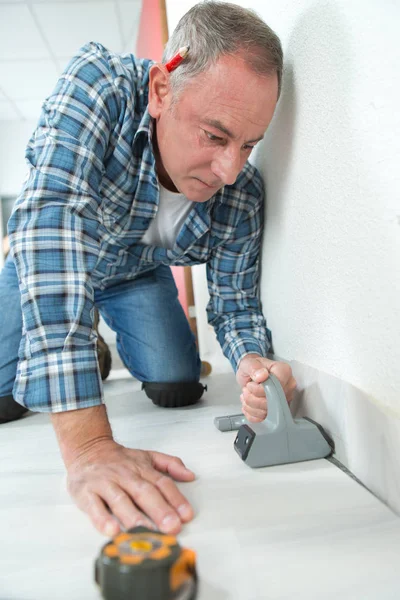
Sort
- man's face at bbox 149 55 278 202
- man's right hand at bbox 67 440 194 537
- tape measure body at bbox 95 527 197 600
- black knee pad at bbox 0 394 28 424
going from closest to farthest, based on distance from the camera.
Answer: tape measure body at bbox 95 527 197 600
man's right hand at bbox 67 440 194 537
man's face at bbox 149 55 278 202
black knee pad at bbox 0 394 28 424

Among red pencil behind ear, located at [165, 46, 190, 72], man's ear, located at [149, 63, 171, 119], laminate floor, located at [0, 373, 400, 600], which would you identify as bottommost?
laminate floor, located at [0, 373, 400, 600]

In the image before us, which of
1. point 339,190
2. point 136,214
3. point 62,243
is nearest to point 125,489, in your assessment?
point 62,243

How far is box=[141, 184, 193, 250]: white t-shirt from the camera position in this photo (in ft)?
3.65

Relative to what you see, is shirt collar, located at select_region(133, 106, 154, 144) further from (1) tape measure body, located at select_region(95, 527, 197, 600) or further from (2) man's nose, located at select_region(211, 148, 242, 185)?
(1) tape measure body, located at select_region(95, 527, 197, 600)

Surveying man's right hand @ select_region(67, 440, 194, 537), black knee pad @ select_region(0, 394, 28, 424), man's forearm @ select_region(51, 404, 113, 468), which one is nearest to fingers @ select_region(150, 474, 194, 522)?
man's right hand @ select_region(67, 440, 194, 537)

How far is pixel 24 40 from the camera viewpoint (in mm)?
3520

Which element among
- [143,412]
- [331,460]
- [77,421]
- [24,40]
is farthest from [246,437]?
[24,40]

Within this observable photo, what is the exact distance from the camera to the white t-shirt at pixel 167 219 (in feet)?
3.65

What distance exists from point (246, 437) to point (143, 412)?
1.63 feet

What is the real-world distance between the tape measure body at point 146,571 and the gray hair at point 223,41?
0.72m

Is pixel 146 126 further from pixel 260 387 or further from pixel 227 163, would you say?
pixel 260 387

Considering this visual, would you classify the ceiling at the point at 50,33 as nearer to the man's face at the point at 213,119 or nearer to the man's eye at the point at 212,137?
the man's face at the point at 213,119

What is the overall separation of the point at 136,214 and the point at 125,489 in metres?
0.64

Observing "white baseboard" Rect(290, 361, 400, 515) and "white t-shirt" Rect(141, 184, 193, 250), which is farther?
"white t-shirt" Rect(141, 184, 193, 250)
